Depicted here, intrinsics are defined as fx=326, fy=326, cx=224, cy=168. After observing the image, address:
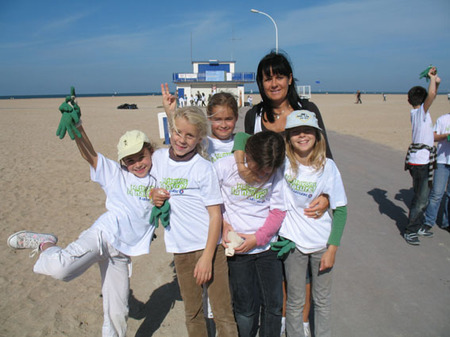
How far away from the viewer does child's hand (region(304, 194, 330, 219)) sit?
97.4 inches

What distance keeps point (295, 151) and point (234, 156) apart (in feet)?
1.61

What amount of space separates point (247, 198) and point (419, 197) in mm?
3366

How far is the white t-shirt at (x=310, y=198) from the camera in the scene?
2477 millimetres

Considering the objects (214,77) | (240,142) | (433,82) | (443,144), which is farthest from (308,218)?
(214,77)

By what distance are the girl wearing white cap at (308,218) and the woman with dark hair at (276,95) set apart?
0.22 m

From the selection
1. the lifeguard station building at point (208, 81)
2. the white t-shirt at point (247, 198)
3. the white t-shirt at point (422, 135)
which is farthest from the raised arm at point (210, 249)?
the lifeguard station building at point (208, 81)

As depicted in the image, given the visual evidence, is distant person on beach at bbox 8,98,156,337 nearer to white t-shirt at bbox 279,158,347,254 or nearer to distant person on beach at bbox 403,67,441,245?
white t-shirt at bbox 279,158,347,254

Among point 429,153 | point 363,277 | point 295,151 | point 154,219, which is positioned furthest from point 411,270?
point 154,219

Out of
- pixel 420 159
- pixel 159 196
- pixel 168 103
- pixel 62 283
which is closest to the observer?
pixel 159 196

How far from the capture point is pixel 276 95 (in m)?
2.75

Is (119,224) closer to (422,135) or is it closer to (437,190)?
(422,135)

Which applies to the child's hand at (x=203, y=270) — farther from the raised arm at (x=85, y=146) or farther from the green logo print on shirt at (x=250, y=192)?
the raised arm at (x=85, y=146)

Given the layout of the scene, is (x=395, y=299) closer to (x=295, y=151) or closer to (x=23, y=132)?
(x=295, y=151)

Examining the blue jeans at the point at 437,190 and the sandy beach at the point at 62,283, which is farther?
the blue jeans at the point at 437,190
